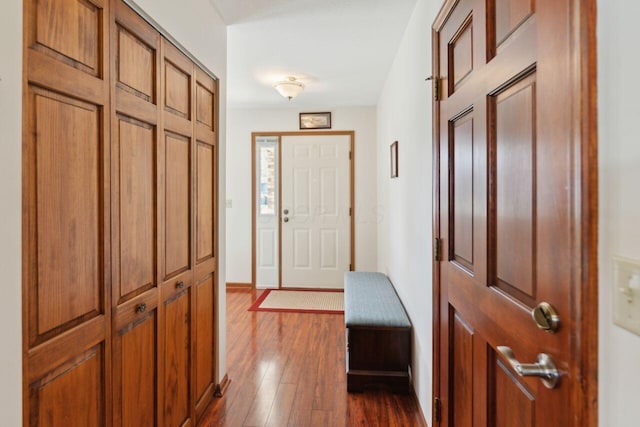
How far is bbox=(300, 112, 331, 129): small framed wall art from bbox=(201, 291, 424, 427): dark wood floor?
2.55 metres

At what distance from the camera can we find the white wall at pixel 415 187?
1.80 meters

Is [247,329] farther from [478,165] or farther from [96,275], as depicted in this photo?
[478,165]

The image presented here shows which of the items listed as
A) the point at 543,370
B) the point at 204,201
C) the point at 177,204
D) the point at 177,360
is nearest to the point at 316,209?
the point at 204,201

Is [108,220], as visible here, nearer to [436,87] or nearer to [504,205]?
[504,205]

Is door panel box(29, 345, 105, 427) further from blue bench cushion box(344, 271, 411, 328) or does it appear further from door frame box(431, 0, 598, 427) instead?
blue bench cushion box(344, 271, 411, 328)

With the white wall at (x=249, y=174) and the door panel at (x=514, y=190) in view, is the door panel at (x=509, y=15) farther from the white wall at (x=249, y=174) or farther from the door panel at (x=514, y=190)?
the white wall at (x=249, y=174)

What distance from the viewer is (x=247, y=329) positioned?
328 centimetres

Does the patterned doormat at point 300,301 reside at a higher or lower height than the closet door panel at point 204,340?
lower

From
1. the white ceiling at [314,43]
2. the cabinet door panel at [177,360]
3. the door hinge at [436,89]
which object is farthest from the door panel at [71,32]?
the door hinge at [436,89]

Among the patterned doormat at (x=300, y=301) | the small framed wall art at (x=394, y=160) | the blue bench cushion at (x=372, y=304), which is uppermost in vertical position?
the small framed wall art at (x=394, y=160)

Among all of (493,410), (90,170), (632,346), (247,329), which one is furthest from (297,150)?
(632,346)

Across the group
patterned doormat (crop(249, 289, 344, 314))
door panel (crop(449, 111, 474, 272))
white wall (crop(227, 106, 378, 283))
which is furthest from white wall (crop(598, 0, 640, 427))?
white wall (crop(227, 106, 378, 283))

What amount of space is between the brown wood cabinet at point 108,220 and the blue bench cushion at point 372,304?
3.44 feet

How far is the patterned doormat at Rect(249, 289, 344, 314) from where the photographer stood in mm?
3846
